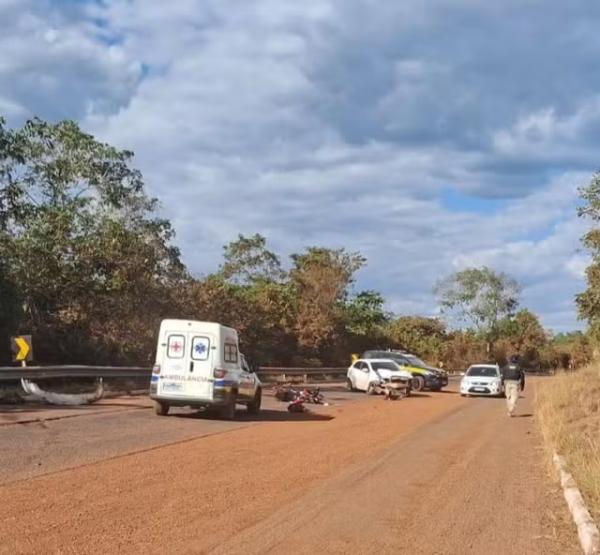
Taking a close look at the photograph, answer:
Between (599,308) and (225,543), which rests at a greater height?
(599,308)

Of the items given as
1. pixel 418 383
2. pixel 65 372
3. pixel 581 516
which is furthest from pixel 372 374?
pixel 581 516

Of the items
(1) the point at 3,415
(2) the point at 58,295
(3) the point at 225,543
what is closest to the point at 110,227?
(2) the point at 58,295

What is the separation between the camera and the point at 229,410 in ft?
61.6

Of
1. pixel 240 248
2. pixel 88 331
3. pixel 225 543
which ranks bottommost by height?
pixel 225 543

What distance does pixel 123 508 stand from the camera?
8.12m

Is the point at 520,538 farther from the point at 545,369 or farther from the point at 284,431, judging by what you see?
the point at 545,369

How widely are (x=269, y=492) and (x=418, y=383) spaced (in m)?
28.3

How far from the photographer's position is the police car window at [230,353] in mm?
18734

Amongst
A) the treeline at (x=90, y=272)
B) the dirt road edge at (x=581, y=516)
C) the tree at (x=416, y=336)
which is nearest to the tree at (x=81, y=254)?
the treeline at (x=90, y=272)

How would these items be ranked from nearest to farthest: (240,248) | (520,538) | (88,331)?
(520,538)
(88,331)
(240,248)

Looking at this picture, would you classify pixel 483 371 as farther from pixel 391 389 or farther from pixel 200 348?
pixel 200 348

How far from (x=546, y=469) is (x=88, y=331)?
67.9ft

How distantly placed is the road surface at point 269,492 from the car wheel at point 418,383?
2035cm

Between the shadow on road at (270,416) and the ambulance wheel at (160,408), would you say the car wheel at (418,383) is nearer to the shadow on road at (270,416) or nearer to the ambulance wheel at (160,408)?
the shadow on road at (270,416)
